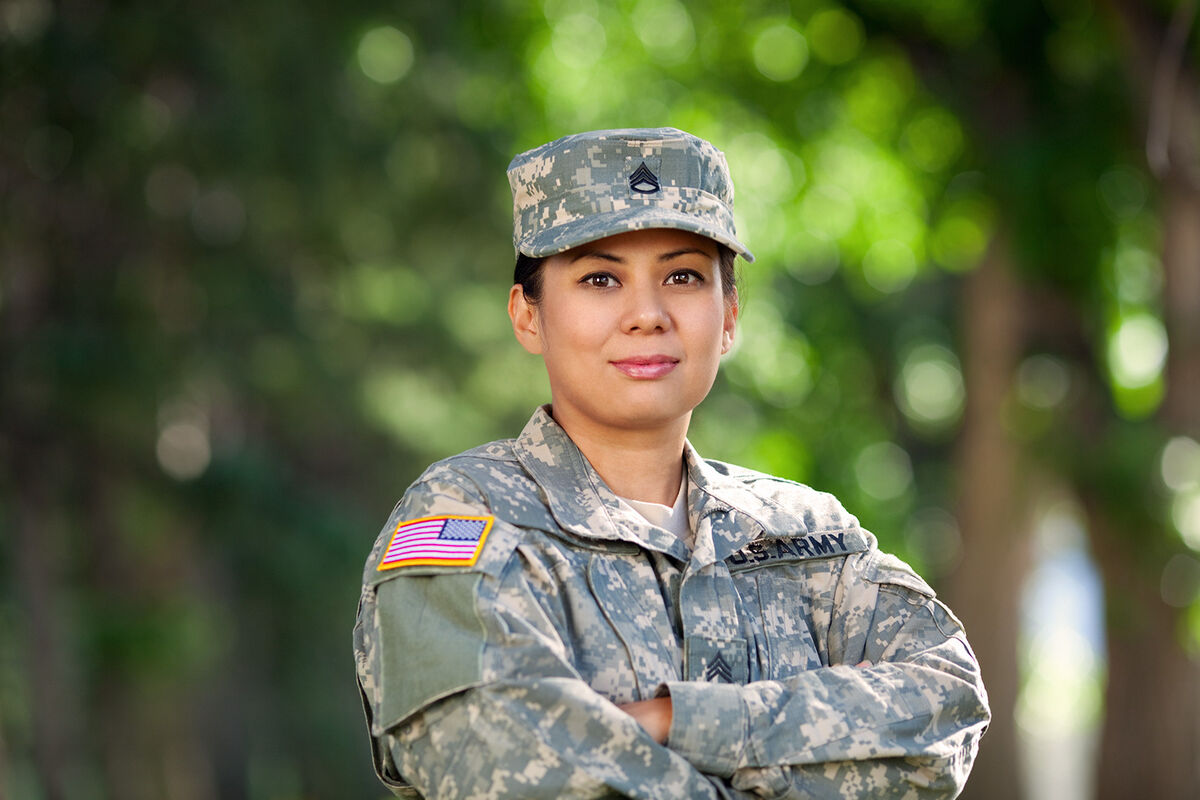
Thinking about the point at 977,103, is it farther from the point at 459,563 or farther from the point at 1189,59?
the point at 459,563

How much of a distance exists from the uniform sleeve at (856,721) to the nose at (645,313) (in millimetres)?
591

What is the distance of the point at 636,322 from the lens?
245 centimetres

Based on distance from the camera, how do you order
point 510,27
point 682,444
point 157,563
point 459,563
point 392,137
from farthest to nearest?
point 157,563 < point 392,137 < point 510,27 < point 682,444 < point 459,563

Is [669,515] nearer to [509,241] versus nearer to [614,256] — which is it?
[614,256]

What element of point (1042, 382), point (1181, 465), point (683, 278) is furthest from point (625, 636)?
point (1042, 382)

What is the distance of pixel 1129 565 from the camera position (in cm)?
1013

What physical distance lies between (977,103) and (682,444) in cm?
905

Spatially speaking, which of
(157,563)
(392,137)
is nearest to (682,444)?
(392,137)

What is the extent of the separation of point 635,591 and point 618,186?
0.67 meters

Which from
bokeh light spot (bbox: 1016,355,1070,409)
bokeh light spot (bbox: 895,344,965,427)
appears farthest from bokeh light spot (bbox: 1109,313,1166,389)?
bokeh light spot (bbox: 895,344,965,427)

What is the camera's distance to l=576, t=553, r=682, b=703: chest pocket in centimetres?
231

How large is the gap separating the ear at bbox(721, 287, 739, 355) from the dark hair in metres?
0.03

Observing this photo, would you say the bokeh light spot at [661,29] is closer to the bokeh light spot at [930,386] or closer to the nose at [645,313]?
the bokeh light spot at [930,386]

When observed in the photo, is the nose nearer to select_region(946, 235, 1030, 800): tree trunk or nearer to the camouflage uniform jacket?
the camouflage uniform jacket
